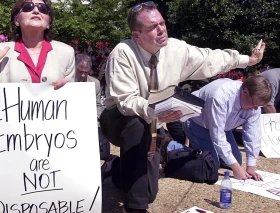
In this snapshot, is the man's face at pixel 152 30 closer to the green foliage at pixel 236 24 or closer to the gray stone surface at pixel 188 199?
the gray stone surface at pixel 188 199

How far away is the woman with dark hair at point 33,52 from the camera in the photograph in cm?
296

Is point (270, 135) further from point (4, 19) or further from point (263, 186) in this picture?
point (4, 19)

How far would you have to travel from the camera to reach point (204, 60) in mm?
3523

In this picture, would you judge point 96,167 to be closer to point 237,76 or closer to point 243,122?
point 243,122

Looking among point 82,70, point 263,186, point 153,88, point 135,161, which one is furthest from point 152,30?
point 82,70

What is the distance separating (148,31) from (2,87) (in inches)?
40.0

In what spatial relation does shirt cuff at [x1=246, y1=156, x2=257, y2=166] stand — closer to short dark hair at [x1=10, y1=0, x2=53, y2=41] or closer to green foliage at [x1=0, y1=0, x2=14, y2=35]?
short dark hair at [x1=10, y1=0, x2=53, y2=41]

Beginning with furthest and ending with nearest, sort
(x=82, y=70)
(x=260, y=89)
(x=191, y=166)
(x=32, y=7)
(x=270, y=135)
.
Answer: (x=82, y=70), (x=270, y=135), (x=191, y=166), (x=260, y=89), (x=32, y=7)

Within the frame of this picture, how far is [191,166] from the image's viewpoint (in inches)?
159

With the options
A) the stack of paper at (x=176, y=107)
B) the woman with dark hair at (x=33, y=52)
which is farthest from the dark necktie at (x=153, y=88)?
the woman with dark hair at (x=33, y=52)

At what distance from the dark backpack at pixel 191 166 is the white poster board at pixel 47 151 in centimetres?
141

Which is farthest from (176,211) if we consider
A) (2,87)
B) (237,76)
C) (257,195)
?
(237,76)

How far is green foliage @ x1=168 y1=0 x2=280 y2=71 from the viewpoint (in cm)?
1247

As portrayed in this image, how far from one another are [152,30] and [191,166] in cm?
135
